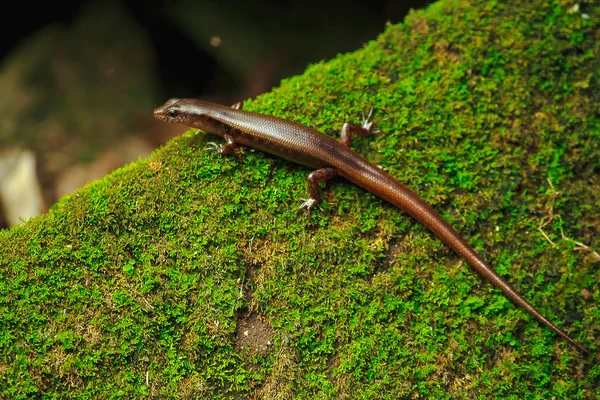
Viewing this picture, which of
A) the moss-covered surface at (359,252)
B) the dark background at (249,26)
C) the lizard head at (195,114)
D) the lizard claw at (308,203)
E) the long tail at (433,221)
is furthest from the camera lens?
the dark background at (249,26)

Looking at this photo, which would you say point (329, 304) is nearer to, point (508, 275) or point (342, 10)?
point (508, 275)

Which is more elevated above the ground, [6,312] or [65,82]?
[65,82]

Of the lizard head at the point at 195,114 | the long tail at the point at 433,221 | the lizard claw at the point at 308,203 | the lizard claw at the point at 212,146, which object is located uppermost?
the lizard head at the point at 195,114

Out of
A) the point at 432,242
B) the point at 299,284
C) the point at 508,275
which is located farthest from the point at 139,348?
the point at 508,275

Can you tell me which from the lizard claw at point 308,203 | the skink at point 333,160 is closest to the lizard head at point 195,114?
the skink at point 333,160

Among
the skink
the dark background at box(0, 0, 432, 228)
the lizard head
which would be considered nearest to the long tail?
the skink

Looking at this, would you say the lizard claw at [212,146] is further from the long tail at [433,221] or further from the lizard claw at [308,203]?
the long tail at [433,221]
